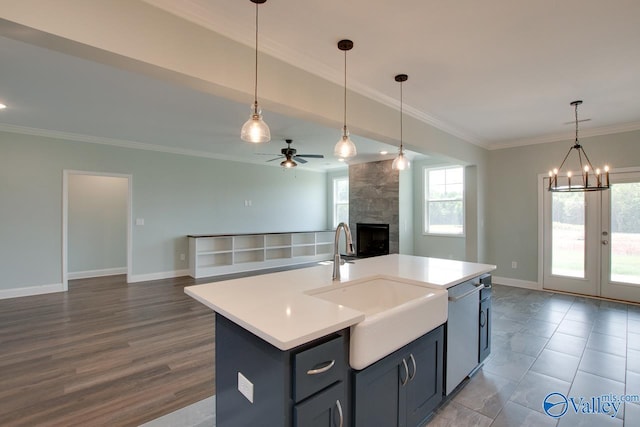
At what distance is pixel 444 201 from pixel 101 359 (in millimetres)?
6251

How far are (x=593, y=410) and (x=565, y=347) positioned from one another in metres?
1.09

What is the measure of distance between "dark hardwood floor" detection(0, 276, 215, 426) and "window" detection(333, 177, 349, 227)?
5.25 m

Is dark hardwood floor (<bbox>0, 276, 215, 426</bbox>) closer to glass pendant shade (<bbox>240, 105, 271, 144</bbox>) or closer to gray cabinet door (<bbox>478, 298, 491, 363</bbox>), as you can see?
glass pendant shade (<bbox>240, 105, 271, 144</bbox>)

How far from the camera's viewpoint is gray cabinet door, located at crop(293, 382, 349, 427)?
46.2 inches

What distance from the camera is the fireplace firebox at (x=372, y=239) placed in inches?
269

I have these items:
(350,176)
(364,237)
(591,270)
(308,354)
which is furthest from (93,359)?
(591,270)

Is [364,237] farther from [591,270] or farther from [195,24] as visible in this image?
[195,24]

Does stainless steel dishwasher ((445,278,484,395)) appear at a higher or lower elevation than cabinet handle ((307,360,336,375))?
lower

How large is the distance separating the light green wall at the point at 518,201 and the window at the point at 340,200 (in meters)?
3.95

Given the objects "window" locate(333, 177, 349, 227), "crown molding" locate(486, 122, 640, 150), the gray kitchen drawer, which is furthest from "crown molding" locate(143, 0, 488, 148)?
"window" locate(333, 177, 349, 227)

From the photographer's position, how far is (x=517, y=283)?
18.1 feet

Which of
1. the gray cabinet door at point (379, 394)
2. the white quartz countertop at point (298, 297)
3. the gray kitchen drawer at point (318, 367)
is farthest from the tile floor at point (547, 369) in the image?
the gray kitchen drawer at point (318, 367)

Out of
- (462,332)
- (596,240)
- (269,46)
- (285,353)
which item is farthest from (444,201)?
(285,353)

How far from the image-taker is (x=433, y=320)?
74.1 inches
